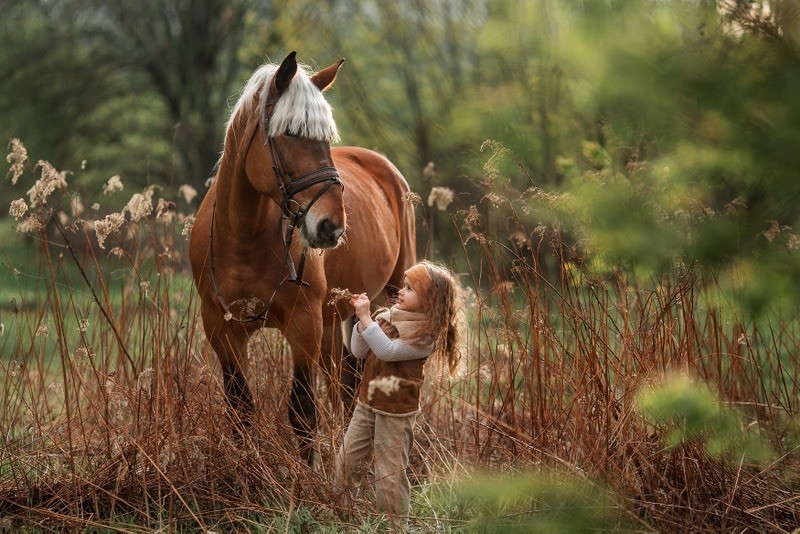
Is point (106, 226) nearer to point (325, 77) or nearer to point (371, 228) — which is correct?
point (325, 77)

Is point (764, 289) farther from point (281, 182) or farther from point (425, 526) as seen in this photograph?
point (281, 182)

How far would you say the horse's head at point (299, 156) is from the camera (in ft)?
11.4

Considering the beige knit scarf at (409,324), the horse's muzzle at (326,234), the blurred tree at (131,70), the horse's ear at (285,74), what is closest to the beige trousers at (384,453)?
the beige knit scarf at (409,324)

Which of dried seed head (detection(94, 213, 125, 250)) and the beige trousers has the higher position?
dried seed head (detection(94, 213, 125, 250))

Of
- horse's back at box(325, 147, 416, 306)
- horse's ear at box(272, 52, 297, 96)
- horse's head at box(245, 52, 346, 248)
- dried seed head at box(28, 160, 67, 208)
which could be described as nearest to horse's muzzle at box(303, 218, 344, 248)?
horse's head at box(245, 52, 346, 248)

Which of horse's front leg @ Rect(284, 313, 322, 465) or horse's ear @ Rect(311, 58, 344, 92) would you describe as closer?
horse's ear @ Rect(311, 58, 344, 92)

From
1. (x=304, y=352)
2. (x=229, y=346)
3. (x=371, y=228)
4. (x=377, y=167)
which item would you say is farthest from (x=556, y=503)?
(x=377, y=167)

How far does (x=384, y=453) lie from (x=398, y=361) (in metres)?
0.33

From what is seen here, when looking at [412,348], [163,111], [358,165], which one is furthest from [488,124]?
[163,111]

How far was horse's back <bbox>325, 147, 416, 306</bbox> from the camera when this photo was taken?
15.5 feet

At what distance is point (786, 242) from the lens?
1.80m

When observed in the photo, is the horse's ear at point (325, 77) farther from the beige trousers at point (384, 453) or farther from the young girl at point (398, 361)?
the beige trousers at point (384, 453)

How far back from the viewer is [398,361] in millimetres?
3377

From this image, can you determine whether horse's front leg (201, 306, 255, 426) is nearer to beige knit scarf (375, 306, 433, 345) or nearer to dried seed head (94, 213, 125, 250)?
dried seed head (94, 213, 125, 250)
